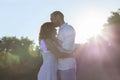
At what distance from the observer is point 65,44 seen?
7.27 m

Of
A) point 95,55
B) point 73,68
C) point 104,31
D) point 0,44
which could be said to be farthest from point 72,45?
point 0,44

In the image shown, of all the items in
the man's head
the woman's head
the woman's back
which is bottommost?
the woman's back

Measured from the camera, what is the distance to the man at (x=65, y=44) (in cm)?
727

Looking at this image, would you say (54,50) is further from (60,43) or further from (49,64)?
(49,64)

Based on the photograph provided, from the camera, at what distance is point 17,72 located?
2577cm

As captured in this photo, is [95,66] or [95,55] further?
[95,55]

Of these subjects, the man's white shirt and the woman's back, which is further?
the woman's back

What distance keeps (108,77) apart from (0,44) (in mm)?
64799

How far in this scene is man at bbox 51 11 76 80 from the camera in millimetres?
7273

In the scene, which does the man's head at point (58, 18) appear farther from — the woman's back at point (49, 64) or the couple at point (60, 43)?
the woman's back at point (49, 64)

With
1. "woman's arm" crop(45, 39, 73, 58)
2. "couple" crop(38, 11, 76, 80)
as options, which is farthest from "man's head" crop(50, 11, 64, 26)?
"woman's arm" crop(45, 39, 73, 58)

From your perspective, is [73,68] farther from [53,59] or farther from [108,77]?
[108,77]

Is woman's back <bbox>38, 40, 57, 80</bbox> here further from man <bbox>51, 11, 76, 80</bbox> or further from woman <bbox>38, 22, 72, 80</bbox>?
man <bbox>51, 11, 76, 80</bbox>

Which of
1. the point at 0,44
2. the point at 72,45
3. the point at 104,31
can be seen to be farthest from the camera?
the point at 0,44
